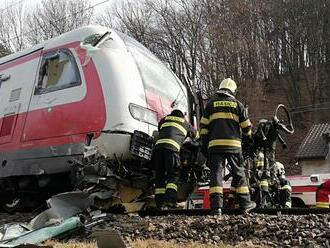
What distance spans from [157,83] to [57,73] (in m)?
1.56

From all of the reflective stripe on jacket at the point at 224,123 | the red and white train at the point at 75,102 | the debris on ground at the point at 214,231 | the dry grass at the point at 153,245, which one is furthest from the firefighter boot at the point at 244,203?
the dry grass at the point at 153,245

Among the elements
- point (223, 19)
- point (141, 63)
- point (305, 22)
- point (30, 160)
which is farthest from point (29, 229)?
point (305, 22)

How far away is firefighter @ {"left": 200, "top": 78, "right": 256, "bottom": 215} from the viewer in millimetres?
6684

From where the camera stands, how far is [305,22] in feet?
113

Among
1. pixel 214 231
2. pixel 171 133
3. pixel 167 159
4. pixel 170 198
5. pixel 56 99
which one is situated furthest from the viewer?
pixel 56 99

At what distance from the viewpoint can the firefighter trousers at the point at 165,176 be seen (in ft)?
24.4

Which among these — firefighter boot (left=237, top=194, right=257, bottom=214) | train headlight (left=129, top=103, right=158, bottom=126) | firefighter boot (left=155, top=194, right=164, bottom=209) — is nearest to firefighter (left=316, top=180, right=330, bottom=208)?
firefighter boot (left=237, top=194, right=257, bottom=214)

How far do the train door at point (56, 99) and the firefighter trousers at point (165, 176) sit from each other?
1222 millimetres

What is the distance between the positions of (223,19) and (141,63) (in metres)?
25.1

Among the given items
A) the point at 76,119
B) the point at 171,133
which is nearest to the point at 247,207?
the point at 171,133

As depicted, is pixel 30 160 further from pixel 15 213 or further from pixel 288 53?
pixel 288 53

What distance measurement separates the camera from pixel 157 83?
8.63 metres

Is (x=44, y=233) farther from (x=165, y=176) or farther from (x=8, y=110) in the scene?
(x=8, y=110)

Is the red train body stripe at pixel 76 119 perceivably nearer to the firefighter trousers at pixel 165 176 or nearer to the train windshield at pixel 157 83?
the train windshield at pixel 157 83
